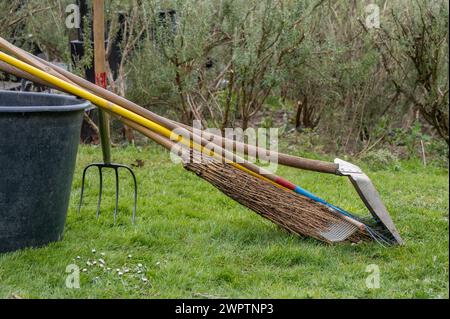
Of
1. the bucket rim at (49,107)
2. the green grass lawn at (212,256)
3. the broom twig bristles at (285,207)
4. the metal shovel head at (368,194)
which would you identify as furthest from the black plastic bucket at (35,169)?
the metal shovel head at (368,194)

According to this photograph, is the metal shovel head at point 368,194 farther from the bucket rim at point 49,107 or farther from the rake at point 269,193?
the bucket rim at point 49,107

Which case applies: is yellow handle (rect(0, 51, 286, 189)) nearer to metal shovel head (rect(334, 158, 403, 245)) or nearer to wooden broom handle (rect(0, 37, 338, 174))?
wooden broom handle (rect(0, 37, 338, 174))

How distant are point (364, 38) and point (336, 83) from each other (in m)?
0.56

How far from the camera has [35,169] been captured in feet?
12.5

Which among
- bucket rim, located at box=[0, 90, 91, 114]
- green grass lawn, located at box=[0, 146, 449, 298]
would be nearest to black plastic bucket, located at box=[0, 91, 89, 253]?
bucket rim, located at box=[0, 90, 91, 114]

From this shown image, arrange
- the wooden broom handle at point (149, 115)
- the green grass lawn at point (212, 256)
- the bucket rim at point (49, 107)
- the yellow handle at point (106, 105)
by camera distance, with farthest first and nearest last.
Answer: the wooden broom handle at point (149, 115), the yellow handle at point (106, 105), the bucket rim at point (49, 107), the green grass lawn at point (212, 256)

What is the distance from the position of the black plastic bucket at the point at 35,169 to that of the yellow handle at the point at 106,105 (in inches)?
3.6

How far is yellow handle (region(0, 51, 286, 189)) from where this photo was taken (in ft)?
12.9

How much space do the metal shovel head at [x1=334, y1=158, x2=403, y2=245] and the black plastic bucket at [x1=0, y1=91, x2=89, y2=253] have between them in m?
1.64

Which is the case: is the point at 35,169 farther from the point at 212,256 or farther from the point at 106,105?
the point at 212,256

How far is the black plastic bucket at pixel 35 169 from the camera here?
3.72 m

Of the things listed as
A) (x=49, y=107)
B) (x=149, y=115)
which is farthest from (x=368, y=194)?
(x=49, y=107)
